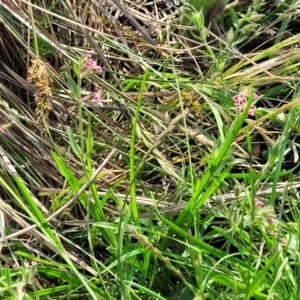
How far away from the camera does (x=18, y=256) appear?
102 cm

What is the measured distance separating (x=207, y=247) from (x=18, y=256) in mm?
344

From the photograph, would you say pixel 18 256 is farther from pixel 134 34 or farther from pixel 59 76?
pixel 134 34

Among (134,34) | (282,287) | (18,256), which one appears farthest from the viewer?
(134,34)

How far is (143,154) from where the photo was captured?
3.66ft

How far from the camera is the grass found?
893 millimetres

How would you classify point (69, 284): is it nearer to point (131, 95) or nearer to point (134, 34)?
point (131, 95)

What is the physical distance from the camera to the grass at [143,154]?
0.89 m

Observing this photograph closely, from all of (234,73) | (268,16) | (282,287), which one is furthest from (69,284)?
(268,16)

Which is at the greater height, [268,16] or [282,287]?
[268,16]

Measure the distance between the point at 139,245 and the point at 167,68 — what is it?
0.43m

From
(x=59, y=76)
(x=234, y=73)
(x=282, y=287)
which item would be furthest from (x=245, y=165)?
(x=59, y=76)

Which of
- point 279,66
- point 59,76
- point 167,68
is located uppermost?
point 59,76

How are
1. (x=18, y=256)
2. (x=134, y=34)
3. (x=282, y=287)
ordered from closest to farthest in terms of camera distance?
1. (x=282, y=287)
2. (x=18, y=256)
3. (x=134, y=34)

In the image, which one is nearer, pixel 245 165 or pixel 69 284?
pixel 69 284
